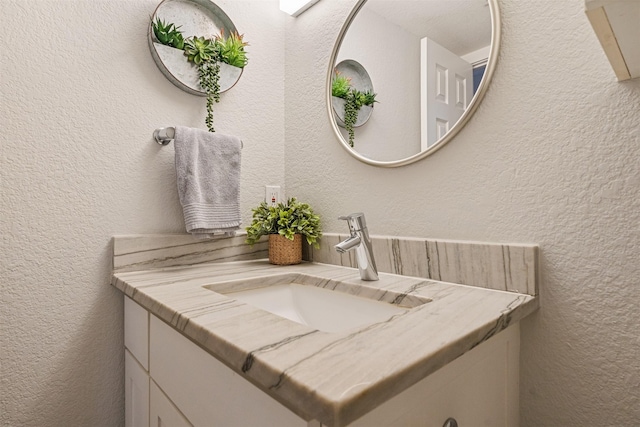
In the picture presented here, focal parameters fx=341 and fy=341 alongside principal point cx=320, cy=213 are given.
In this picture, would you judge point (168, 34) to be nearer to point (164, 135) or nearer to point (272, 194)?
point (164, 135)

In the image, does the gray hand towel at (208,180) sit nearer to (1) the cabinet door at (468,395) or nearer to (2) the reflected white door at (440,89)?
(2) the reflected white door at (440,89)

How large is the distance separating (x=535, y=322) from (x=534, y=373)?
106 mm

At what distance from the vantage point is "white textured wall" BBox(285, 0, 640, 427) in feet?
2.00

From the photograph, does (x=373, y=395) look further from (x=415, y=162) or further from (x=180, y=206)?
(x=180, y=206)

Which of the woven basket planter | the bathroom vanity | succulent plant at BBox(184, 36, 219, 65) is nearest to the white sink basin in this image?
the bathroom vanity

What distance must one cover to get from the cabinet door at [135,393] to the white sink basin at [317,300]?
0.88 ft

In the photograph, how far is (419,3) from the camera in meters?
0.90

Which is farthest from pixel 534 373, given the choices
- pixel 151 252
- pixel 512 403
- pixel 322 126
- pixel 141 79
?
pixel 141 79

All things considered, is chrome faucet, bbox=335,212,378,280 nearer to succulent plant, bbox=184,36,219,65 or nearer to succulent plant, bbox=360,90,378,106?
succulent plant, bbox=360,90,378,106

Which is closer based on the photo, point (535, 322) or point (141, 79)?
point (535, 322)

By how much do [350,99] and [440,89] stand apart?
30 centimetres

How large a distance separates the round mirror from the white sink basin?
370mm

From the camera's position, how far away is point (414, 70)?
90cm

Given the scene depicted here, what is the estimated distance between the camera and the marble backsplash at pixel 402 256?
27.9 inches
